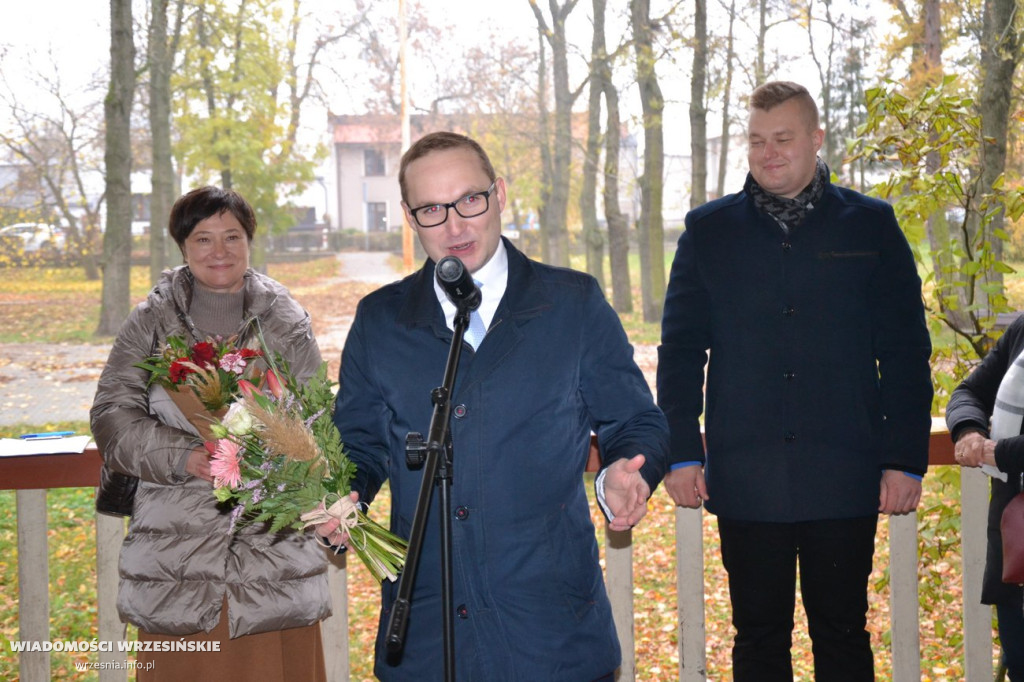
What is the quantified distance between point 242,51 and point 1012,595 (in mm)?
9818

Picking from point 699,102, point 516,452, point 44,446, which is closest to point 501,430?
point 516,452

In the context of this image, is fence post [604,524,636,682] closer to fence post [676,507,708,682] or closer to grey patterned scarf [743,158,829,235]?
fence post [676,507,708,682]

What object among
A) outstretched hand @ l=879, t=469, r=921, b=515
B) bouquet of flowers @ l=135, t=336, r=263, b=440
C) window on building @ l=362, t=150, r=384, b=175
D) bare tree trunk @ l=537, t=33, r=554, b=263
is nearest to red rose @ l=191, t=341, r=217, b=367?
bouquet of flowers @ l=135, t=336, r=263, b=440

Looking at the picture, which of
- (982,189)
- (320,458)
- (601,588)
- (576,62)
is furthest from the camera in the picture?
(576,62)

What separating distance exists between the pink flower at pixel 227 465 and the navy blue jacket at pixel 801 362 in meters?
1.29

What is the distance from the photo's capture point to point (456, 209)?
191cm

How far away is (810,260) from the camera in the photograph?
103 inches

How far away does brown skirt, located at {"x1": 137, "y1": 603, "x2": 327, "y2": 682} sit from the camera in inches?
106

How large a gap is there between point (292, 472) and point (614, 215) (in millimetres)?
9987

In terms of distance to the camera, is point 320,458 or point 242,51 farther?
point 242,51

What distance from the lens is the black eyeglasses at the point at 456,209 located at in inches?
75.4

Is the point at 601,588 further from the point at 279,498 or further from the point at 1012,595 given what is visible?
the point at 1012,595

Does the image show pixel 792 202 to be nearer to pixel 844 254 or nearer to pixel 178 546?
pixel 844 254

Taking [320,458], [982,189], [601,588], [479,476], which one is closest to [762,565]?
[601,588]
